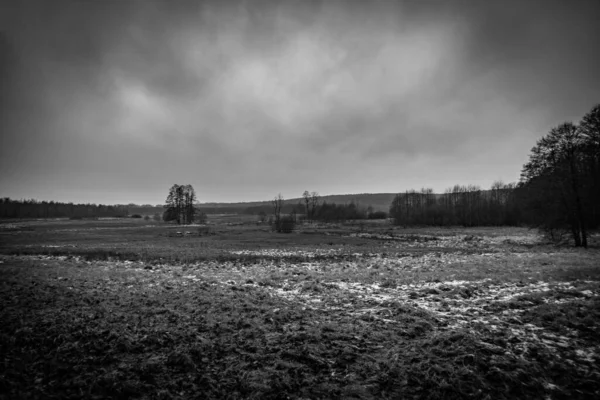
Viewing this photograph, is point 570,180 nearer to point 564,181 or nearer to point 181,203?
point 564,181

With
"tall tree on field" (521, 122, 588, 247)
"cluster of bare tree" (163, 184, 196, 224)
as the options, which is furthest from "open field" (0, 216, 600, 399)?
"cluster of bare tree" (163, 184, 196, 224)

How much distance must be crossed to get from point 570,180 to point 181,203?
82.0 meters

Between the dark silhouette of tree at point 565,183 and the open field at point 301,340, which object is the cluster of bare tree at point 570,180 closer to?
the dark silhouette of tree at point 565,183

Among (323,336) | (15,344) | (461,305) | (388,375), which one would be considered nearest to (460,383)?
(388,375)

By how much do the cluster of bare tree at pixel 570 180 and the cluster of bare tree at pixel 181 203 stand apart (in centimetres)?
7760

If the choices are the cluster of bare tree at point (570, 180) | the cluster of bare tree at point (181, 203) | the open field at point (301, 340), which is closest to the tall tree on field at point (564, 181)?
the cluster of bare tree at point (570, 180)

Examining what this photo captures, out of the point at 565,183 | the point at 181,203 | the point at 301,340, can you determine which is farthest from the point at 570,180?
the point at 181,203

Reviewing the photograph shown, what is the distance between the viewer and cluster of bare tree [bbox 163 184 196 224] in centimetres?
7831

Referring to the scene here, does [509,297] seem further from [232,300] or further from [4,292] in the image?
[4,292]

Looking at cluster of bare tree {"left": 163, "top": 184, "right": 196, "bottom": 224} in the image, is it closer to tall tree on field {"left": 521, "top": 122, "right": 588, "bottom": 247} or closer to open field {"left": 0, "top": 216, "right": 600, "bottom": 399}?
open field {"left": 0, "top": 216, "right": 600, "bottom": 399}

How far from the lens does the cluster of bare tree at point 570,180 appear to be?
23453 mm

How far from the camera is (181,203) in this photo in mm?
78625

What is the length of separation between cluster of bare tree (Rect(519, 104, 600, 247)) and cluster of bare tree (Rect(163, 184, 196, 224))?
77.6 meters

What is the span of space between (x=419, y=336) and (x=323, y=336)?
2248mm
